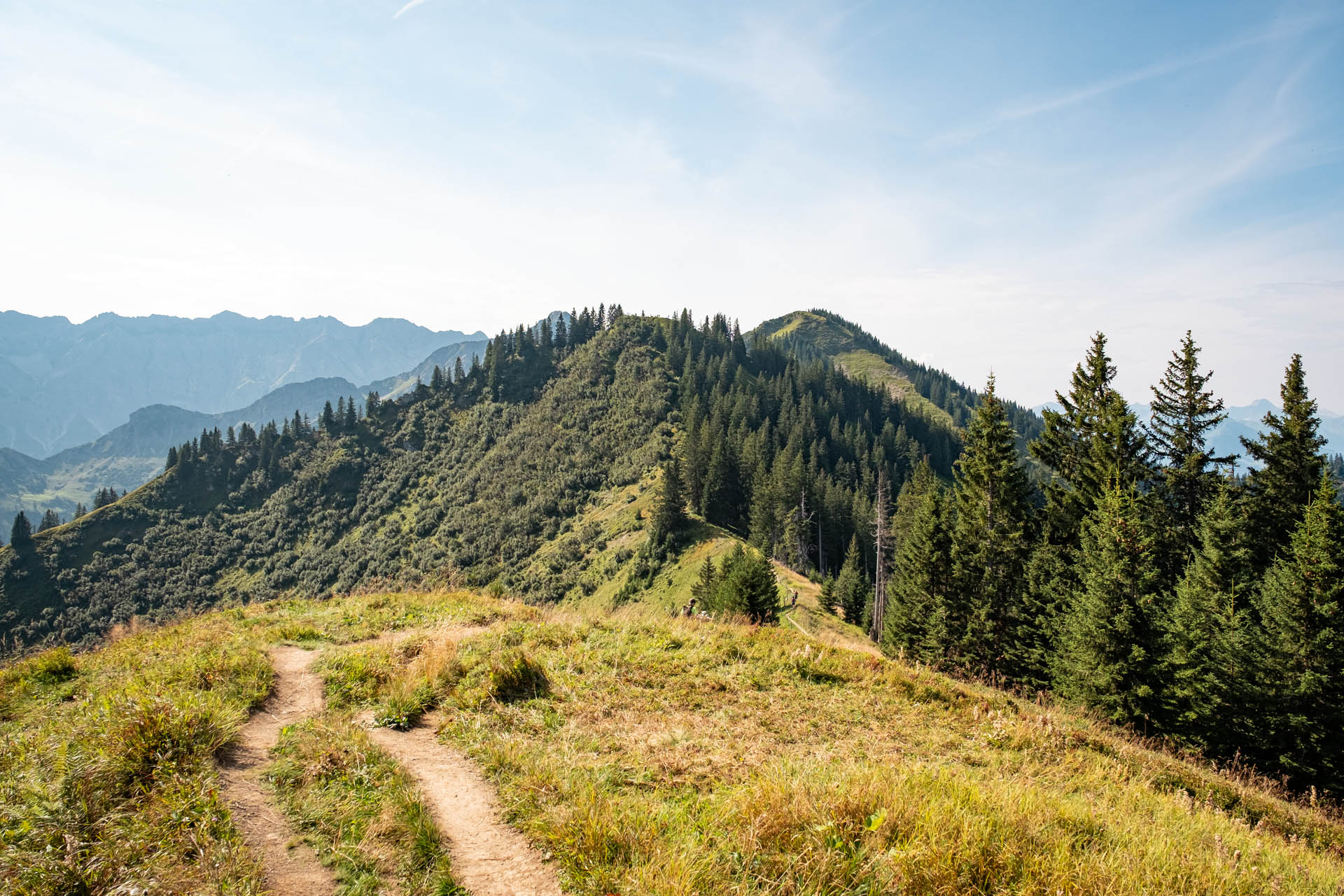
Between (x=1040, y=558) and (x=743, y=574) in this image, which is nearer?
(x=1040, y=558)

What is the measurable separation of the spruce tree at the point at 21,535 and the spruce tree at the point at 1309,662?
21121 cm

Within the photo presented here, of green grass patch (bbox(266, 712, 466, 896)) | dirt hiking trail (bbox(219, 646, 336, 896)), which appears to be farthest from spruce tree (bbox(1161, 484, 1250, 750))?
dirt hiking trail (bbox(219, 646, 336, 896))

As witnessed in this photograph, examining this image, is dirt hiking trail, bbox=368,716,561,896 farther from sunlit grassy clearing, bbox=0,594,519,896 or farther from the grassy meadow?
sunlit grassy clearing, bbox=0,594,519,896

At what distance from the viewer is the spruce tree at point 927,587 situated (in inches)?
1276

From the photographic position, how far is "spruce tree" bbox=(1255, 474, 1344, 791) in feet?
64.0

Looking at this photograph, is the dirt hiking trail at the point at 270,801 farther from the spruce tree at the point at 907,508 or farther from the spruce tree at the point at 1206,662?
the spruce tree at the point at 907,508

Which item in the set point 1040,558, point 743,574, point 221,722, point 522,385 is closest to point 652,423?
point 522,385

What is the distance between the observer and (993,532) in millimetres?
29938

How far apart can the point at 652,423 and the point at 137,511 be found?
147 m

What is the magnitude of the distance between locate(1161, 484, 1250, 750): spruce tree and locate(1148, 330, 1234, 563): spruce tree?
4496 millimetres

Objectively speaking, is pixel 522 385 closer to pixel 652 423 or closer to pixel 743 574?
pixel 652 423

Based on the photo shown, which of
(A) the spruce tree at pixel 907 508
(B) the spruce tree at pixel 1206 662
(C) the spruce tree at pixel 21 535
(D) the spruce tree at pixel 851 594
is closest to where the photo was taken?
(B) the spruce tree at pixel 1206 662

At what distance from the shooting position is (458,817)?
6230 mm

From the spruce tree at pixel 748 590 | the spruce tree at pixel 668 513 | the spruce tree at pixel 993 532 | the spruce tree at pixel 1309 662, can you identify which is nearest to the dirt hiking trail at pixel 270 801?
the spruce tree at pixel 748 590
